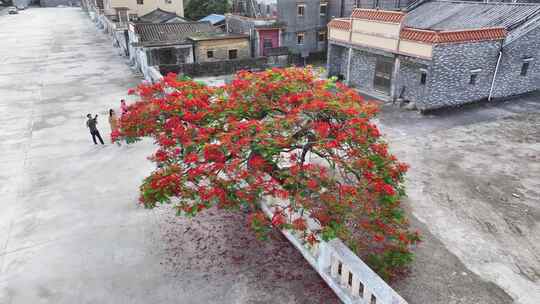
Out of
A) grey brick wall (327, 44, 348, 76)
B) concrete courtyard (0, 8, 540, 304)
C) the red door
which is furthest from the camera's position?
the red door

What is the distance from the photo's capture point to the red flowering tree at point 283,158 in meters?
7.01

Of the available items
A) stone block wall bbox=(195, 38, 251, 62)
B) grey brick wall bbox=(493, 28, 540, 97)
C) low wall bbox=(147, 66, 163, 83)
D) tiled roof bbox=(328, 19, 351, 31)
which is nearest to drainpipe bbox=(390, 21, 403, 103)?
tiled roof bbox=(328, 19, 351, 31)

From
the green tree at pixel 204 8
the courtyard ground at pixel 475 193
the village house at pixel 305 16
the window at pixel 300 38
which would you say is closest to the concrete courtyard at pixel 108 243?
the courtyard ground at pixel 475 193

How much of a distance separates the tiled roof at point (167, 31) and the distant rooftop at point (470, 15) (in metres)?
15.6

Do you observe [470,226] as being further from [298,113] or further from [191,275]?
[191,275]

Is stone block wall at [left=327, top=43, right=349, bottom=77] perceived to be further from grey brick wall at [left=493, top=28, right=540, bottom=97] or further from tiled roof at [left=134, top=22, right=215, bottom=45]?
tiled roof at [left=134, top=22, right=215, bottom=45]

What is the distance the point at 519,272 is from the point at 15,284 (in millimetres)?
10804

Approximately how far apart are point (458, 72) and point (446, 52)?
4.89 ft

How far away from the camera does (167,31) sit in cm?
2883

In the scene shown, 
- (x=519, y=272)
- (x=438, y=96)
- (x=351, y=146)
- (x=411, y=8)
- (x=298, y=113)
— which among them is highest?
(x=411, y=8)

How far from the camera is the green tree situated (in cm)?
4309

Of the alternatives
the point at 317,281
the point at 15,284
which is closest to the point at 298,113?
the point at 317,281

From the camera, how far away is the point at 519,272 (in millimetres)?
8500

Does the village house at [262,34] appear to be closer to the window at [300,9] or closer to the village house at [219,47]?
the village house at [219,47]
